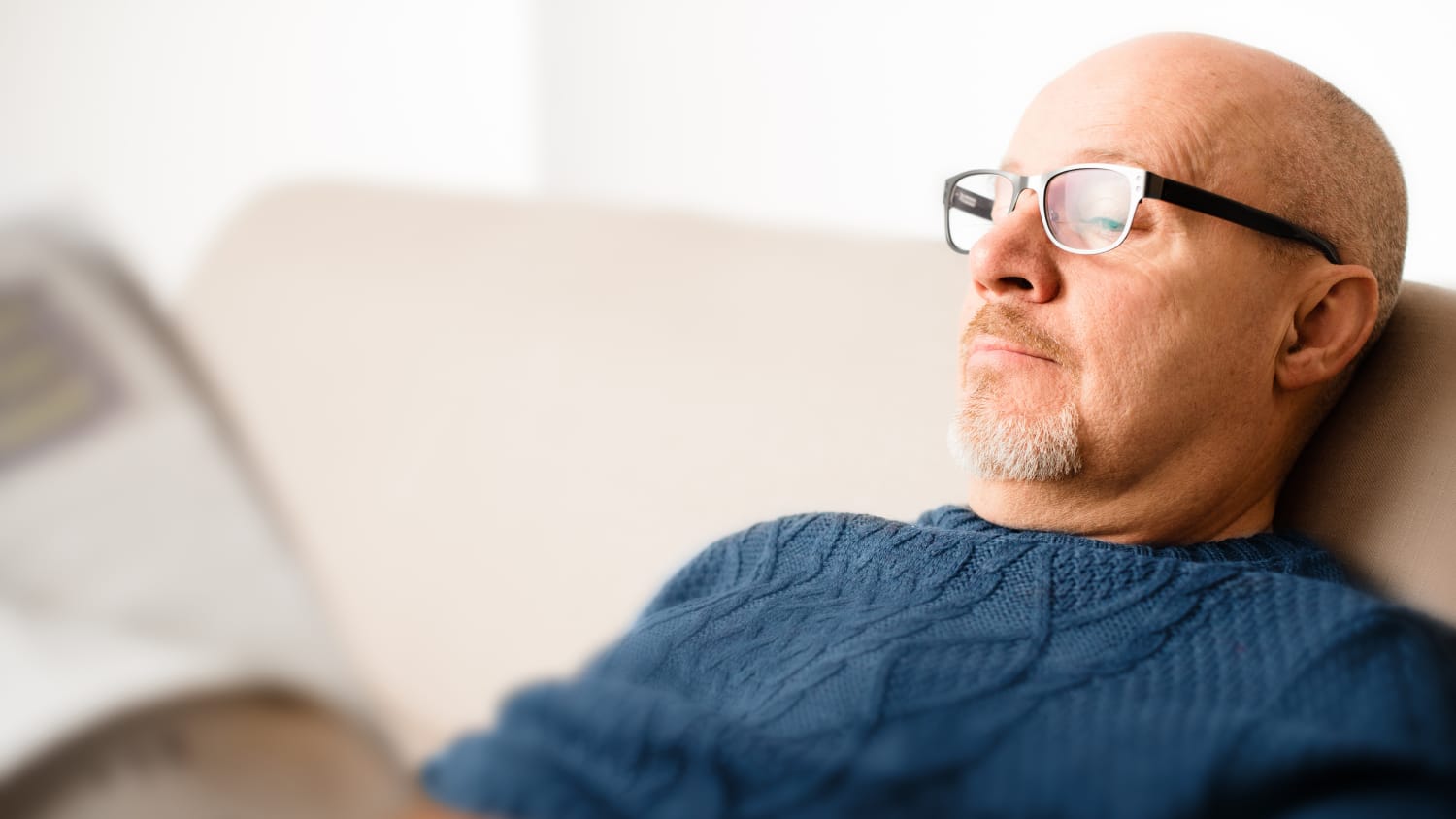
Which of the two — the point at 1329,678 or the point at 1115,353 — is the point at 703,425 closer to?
the point at 1115,353

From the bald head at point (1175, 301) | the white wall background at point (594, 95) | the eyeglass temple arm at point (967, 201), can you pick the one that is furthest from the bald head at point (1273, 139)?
the white wall background at point (594, 95)

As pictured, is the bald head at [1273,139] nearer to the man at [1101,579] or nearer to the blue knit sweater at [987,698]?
the man at [1101,579]

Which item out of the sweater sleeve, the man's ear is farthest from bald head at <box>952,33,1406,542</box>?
the sweater sleeve

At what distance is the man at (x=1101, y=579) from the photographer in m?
0.52

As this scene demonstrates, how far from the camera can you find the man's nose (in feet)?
2.46

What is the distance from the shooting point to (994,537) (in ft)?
2.31

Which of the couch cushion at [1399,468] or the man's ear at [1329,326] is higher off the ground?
the man's ear at [1329,326]

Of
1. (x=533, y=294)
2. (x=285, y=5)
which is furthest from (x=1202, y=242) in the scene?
(x=285, y=5)

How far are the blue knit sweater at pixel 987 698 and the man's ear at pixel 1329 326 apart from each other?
0.39 feet

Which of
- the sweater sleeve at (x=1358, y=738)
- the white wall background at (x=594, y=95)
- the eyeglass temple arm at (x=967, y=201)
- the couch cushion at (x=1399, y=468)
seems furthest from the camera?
the white wall background at (x=594, y=95)

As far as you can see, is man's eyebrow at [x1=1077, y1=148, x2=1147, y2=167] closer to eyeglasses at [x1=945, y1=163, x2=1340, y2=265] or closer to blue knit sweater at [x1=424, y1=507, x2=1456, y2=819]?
eyeglasses at [x1=945, y1=163, x2=1340, y2=265]

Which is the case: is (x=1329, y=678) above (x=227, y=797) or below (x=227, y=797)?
below

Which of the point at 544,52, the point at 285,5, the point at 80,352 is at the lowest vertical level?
the point at 80,352

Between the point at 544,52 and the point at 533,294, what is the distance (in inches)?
45.0
